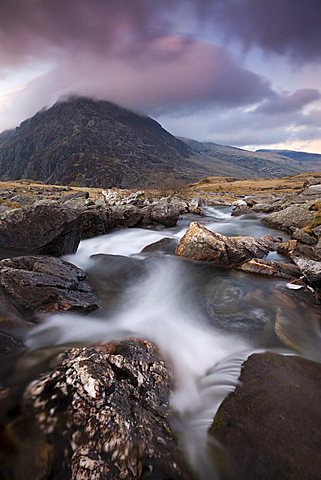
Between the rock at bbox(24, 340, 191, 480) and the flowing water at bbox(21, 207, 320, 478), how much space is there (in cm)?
77

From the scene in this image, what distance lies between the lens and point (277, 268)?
14422mm

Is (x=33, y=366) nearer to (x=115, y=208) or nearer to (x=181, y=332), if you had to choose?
(x=181, y=332)

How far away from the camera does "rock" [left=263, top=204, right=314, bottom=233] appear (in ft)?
82.4

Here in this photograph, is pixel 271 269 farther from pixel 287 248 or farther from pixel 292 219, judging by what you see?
pixel 292 219

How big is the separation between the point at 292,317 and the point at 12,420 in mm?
8725

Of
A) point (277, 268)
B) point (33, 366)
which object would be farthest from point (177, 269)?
point (33, 366)

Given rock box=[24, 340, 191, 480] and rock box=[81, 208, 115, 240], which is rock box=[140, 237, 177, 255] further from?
rock box=[24, 340, 191, 480]

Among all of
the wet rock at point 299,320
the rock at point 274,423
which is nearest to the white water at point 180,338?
the rock at point 274,423

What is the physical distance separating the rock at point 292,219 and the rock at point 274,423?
2008cm

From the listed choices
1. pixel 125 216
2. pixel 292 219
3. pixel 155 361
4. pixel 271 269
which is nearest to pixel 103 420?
pixel 155 361

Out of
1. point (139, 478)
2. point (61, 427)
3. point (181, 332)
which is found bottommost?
point (181, 332)

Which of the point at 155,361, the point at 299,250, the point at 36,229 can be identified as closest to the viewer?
the point at 155,361

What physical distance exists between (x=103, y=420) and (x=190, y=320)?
6313mm

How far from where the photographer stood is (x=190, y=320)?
1051cm
